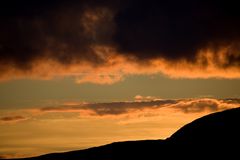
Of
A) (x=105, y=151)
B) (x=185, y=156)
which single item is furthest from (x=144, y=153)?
(x=185, y=156)

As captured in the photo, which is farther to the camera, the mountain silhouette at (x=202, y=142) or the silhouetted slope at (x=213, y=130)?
the silhouetted slope at (x=213, y=130)

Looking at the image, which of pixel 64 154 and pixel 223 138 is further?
pixel 64 154

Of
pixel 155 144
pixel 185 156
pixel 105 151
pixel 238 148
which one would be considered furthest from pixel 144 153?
pixel 238 148

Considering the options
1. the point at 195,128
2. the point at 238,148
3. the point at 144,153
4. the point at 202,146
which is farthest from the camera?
the point at 144,153

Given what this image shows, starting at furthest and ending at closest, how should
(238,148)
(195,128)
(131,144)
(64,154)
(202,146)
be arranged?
(64,154), (131,144), (195,128), (202,146), (238,148)

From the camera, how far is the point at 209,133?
13525 cm

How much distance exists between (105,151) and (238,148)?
65.6 meters

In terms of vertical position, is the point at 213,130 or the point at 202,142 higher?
the point at 213,130

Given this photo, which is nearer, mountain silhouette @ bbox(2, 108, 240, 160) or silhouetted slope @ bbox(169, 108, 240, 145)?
mountain silhouette @ bbox(2, 108, 240, 160)

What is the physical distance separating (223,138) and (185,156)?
12024 mm

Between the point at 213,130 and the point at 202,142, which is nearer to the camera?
the point at 202,142

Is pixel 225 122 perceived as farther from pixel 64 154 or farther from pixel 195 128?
pixel 64 154

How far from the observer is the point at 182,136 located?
141125 mm

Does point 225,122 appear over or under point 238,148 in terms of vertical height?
over
